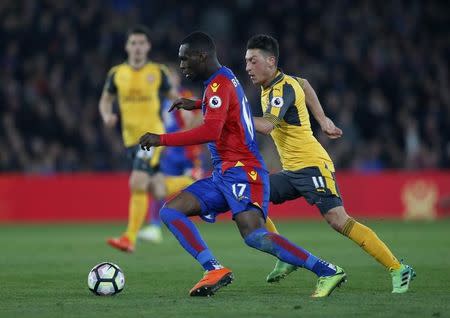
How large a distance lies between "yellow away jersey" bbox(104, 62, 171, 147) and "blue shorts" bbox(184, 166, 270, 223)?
5.26 metres

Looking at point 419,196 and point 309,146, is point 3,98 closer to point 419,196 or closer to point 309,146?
point 419,196

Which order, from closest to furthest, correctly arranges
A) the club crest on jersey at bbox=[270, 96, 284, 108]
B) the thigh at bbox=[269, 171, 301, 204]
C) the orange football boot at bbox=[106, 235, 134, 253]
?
1. the club crest on jersey at bbox=[270, 96, 284, 108]
2. the thigh at bbox=[269, 171, 301, 204]
3. the orange football boot at bbox=[106, 235, 134, 253]

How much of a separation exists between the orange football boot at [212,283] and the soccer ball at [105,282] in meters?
0.61

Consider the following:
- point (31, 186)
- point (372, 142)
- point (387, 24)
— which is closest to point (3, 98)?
point (31, 186)

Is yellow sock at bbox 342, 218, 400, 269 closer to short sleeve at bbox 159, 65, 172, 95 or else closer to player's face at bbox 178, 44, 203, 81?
player's face at bbox 178, 44, 203, 81

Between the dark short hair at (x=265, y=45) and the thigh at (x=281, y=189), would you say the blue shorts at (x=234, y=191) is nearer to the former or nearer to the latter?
the thigh at (x=281, y=189)

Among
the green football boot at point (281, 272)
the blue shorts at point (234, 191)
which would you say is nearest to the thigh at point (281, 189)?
the green football boot at point (281, 272)

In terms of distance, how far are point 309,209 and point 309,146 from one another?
38.5 feet

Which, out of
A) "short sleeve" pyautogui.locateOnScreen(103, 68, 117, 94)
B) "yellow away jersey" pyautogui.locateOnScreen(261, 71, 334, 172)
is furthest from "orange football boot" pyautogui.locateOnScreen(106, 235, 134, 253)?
"yellow away jersey" pyautogui.locateOnScreen(261, 71, 334, 172)

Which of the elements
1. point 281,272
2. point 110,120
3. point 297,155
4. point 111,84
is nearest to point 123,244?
point 110,120

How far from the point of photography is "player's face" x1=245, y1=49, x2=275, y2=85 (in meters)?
8.18

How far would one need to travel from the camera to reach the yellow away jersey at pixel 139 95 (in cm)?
1302

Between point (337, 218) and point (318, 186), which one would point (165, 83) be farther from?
point (337, 218)

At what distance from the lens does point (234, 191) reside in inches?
301
